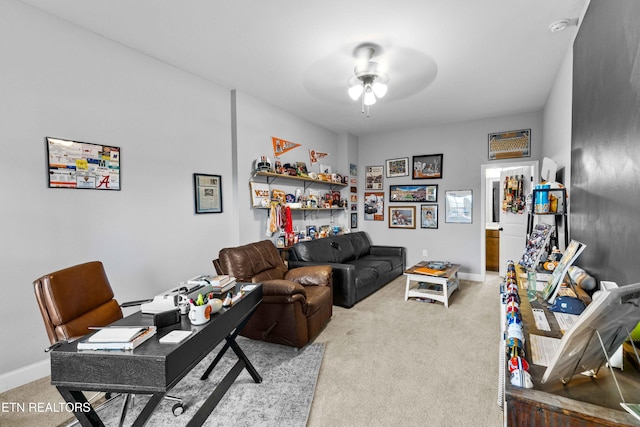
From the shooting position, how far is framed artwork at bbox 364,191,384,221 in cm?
620

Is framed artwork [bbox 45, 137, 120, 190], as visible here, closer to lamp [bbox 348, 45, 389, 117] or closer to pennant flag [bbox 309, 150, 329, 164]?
lamp [bbox 348, 45, 389, 117]

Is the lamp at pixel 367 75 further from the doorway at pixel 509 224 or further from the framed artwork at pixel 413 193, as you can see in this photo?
the doorway at pixel 509 224

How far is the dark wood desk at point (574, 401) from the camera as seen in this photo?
76 cm

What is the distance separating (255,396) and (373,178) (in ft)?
16.0

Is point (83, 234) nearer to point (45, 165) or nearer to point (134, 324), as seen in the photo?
point (45, 165)

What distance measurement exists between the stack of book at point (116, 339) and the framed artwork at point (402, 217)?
524 cm

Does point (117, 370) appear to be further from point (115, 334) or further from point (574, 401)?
point (574, 401)

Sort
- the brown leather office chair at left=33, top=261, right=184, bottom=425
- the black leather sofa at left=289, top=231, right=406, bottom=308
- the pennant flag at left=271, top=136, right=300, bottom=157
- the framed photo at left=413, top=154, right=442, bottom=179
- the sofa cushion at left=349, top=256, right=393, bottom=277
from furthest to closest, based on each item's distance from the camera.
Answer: the framed photo at left=413, top=154, right=442, bottom=179
the sofa cushion at left=349, top=256, right=393, bottom=277
the pennant flag at left=271, top=136, right=300, bottom=157
the black leather sofa at left=289, top=231, right=406, bottom=308
the brown leather office chair at left=33, top=261, right=184, bottom=425

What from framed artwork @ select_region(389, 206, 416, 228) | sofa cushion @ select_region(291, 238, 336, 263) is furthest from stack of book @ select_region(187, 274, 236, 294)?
framed artwork @ select_region(389, 206, 416, 228)

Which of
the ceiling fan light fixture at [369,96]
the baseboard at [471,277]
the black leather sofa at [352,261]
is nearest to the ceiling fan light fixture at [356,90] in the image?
the ceiling fan light fixture at [369,96]

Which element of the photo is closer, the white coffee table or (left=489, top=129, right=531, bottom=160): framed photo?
the white coffee table

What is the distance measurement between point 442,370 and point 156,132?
3.41 metres

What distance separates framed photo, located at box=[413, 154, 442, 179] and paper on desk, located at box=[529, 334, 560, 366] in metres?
4.75

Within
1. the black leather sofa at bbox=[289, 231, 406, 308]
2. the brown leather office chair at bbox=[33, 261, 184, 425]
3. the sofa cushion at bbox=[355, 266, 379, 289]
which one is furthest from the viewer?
the sofa cushion at bbox=[355, 266, 379, 289]
